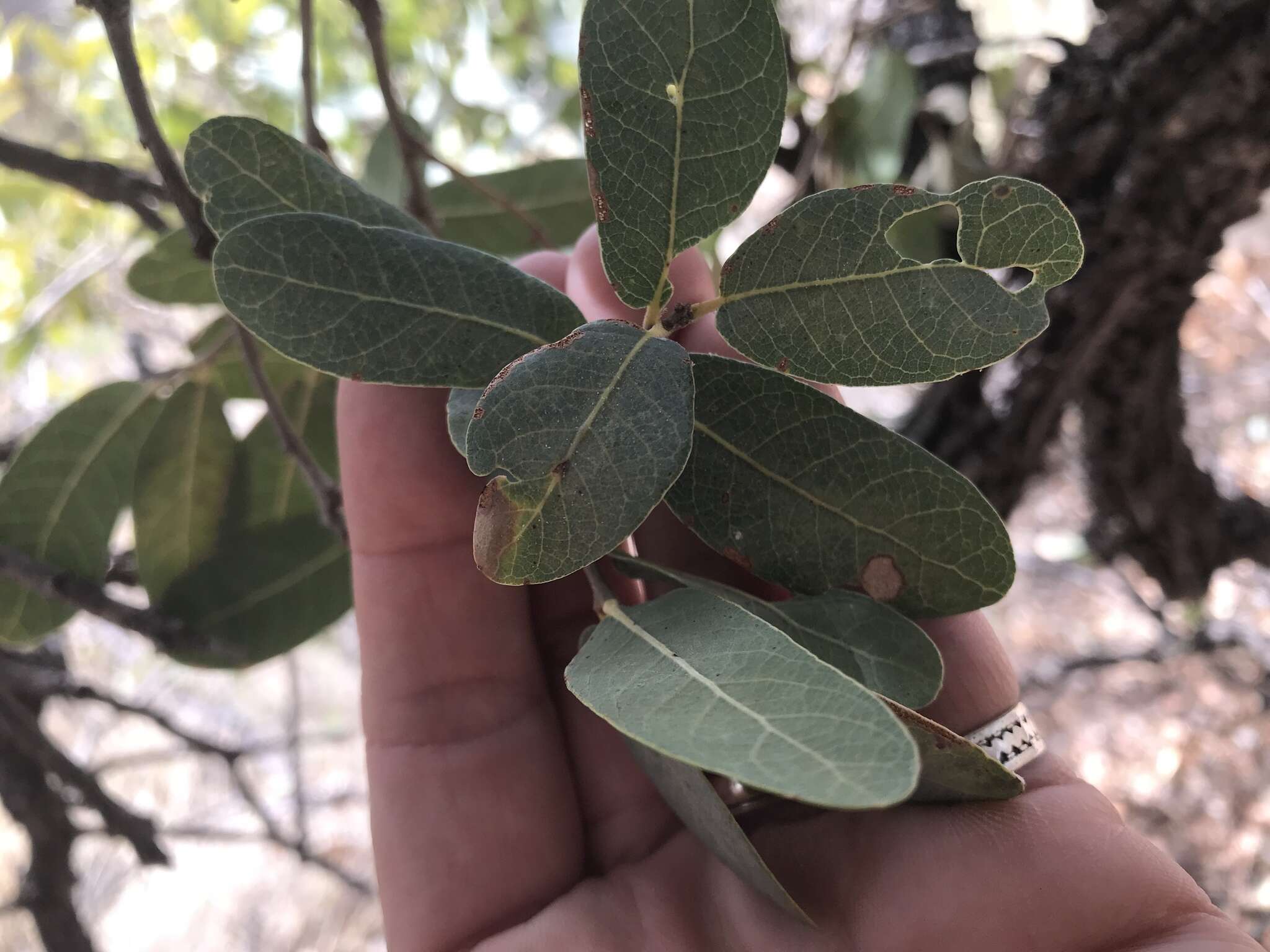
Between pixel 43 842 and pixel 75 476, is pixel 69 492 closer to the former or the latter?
pixel 75 476

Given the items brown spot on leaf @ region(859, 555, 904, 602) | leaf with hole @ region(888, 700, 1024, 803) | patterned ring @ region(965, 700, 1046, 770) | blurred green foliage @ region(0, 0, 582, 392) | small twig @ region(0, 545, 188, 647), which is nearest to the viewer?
leaf with hole @ region(888, 700, 1024, 803)

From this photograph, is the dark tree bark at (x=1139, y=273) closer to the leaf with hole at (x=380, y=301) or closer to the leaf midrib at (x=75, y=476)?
the leaf with hole at (x=380, y=301)

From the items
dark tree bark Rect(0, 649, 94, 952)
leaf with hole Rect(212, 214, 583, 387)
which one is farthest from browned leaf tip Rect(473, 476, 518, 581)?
dark tree bark Rect(0, 649, 94, 952)

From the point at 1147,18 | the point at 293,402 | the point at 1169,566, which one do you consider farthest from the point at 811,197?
the point at 1169,566

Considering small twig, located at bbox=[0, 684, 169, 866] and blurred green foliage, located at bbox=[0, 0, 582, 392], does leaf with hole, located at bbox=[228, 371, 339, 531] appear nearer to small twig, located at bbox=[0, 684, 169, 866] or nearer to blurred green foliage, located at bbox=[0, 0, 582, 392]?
small twig, located at bbox=[0, 684, 169, 866]

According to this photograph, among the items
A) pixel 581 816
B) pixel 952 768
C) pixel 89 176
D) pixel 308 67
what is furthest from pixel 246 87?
pixel 952 768

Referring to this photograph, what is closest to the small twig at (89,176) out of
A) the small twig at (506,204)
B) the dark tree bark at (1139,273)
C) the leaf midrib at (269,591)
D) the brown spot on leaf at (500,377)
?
the small twig at (506,204)

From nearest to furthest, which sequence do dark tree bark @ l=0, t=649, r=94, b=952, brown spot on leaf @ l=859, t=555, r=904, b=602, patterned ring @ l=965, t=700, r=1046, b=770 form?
A: brown spot on leaf @ l=859, t=555, r=904, b=602, patterned ring @ l=965, t=700, r=1046, b=770, dark tree bark @ l=0, t=649, r=94, b=952
